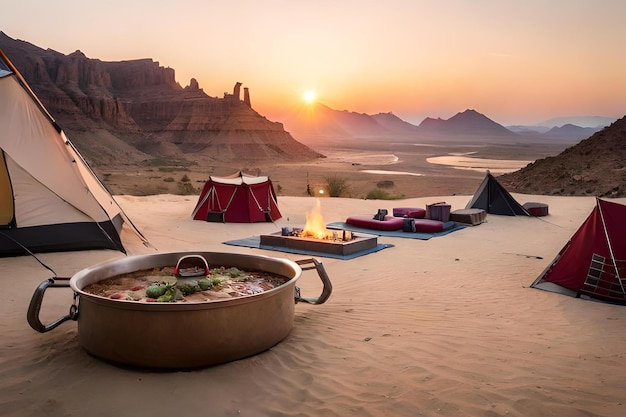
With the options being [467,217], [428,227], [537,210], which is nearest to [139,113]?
[537,210]

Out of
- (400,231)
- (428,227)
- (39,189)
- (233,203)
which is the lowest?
(400,231)

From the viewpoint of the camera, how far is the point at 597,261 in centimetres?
733

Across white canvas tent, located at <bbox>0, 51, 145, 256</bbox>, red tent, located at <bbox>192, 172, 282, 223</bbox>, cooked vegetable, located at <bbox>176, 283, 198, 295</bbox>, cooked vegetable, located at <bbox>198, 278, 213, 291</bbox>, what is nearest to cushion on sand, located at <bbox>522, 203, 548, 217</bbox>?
red tent, located at <bbox>192, 172, 282, 223</bbox>

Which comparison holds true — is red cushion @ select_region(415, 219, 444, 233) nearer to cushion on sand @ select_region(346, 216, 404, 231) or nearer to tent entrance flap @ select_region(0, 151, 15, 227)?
cushion on sand @ select_region(346, 216, 404, 231)

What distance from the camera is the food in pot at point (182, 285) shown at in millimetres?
5348

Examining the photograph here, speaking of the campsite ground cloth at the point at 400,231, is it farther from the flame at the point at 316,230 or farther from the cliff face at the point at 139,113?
the cliff face at the point at 139,113

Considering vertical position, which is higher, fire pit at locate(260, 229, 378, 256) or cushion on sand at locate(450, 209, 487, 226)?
cushion on sand at locate(450, 209, 487, 226)

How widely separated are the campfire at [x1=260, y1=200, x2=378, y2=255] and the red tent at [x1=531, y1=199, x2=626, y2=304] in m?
3.84

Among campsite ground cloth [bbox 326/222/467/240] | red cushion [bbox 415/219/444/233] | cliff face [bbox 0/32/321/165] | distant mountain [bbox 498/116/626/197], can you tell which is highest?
cliff face [bbox 0/32/321/165]

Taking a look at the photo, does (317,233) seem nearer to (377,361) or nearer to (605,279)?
(605,279)

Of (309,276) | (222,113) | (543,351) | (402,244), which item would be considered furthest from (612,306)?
(222,113)

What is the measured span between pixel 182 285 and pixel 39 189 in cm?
489

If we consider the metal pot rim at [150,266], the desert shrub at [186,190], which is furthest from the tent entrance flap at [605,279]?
the desert shrub at [186,190]

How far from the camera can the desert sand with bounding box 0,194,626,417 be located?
3982mm
